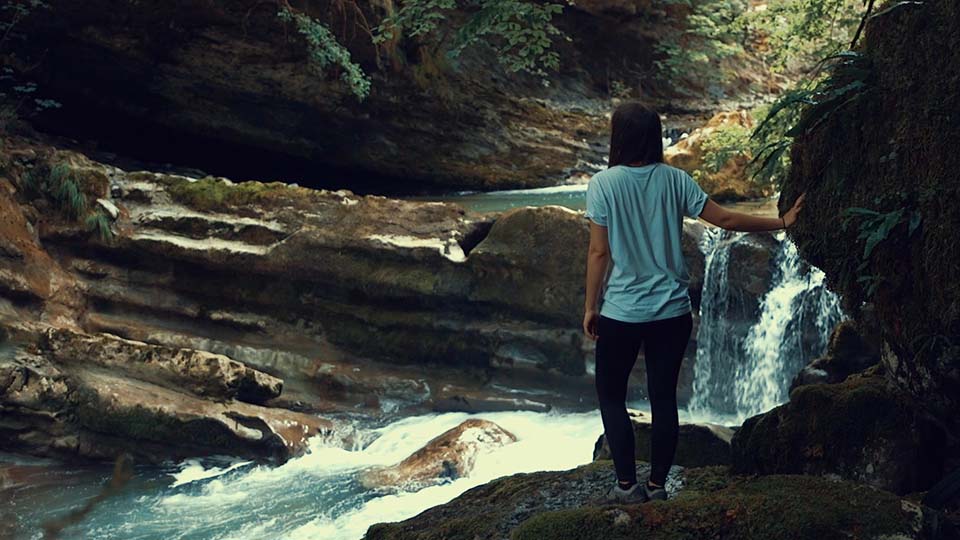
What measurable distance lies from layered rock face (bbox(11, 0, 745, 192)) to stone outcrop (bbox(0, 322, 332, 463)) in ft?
20.5

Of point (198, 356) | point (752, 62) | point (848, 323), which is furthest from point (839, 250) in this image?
point (752, 62)

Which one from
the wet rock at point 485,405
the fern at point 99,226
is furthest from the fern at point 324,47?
the wet rock at point 485,405

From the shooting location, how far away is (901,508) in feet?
11.7

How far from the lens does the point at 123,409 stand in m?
9.39

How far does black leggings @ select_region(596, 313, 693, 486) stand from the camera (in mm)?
3973

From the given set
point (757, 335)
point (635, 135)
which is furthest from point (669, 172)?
point (757, 335)

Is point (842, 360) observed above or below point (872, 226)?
below

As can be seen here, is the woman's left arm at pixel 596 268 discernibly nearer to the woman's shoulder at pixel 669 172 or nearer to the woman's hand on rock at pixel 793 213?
the woman's shoulder at pixel 669 172

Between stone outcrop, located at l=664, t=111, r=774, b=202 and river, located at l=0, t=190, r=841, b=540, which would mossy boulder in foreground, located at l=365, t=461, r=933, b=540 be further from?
stone outcrop, located at l=664, t=111, r=774, b=202

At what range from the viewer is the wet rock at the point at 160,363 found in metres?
9.77

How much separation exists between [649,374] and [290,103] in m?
12.6

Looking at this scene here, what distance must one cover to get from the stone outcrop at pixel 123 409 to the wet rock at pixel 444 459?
4.21 ft

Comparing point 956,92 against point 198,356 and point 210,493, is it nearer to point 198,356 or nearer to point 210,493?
point 210,493

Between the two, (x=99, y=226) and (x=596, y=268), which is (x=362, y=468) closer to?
(x=99, y=226)
